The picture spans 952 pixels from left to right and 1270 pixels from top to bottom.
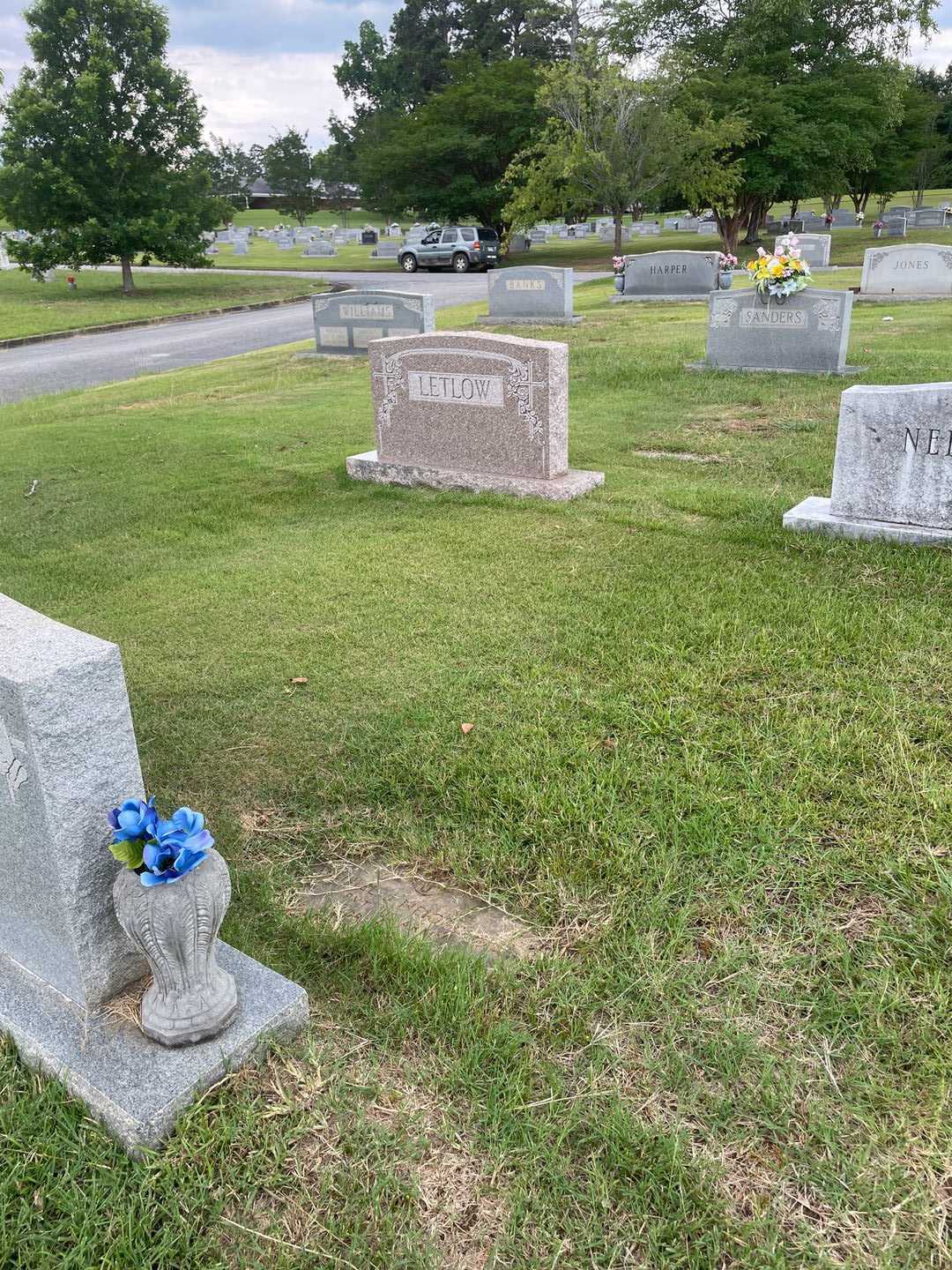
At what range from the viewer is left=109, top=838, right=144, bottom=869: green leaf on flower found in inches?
82.8

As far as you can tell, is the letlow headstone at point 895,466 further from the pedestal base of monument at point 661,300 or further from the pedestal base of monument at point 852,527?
the pedestal base of monument at point 661,300

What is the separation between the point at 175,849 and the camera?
210 cm

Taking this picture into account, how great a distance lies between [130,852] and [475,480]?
5009 mm

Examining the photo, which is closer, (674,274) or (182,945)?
(182,945)

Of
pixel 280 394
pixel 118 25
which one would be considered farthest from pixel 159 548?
pixel 118 25

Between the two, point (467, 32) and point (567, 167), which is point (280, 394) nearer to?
point (567, 167)

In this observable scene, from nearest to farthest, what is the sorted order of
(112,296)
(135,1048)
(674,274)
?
(135,1048)
(674,274)
(112,296)

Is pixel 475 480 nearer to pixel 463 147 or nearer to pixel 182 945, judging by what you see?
pixel 182 945

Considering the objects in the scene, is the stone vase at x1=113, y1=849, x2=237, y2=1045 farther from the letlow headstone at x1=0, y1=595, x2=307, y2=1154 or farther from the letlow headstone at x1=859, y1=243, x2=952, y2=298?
the letlow headstone at x1=859, y1=243, x2=952, y2=298

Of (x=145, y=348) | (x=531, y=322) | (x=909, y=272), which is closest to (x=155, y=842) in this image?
(x=531, y=322)

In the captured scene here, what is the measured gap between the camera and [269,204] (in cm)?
9425

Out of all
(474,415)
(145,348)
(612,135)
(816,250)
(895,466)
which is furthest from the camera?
(612,135)

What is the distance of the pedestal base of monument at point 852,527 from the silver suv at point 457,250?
3178 centimetres

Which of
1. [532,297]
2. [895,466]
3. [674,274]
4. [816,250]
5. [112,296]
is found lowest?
[895,466]
